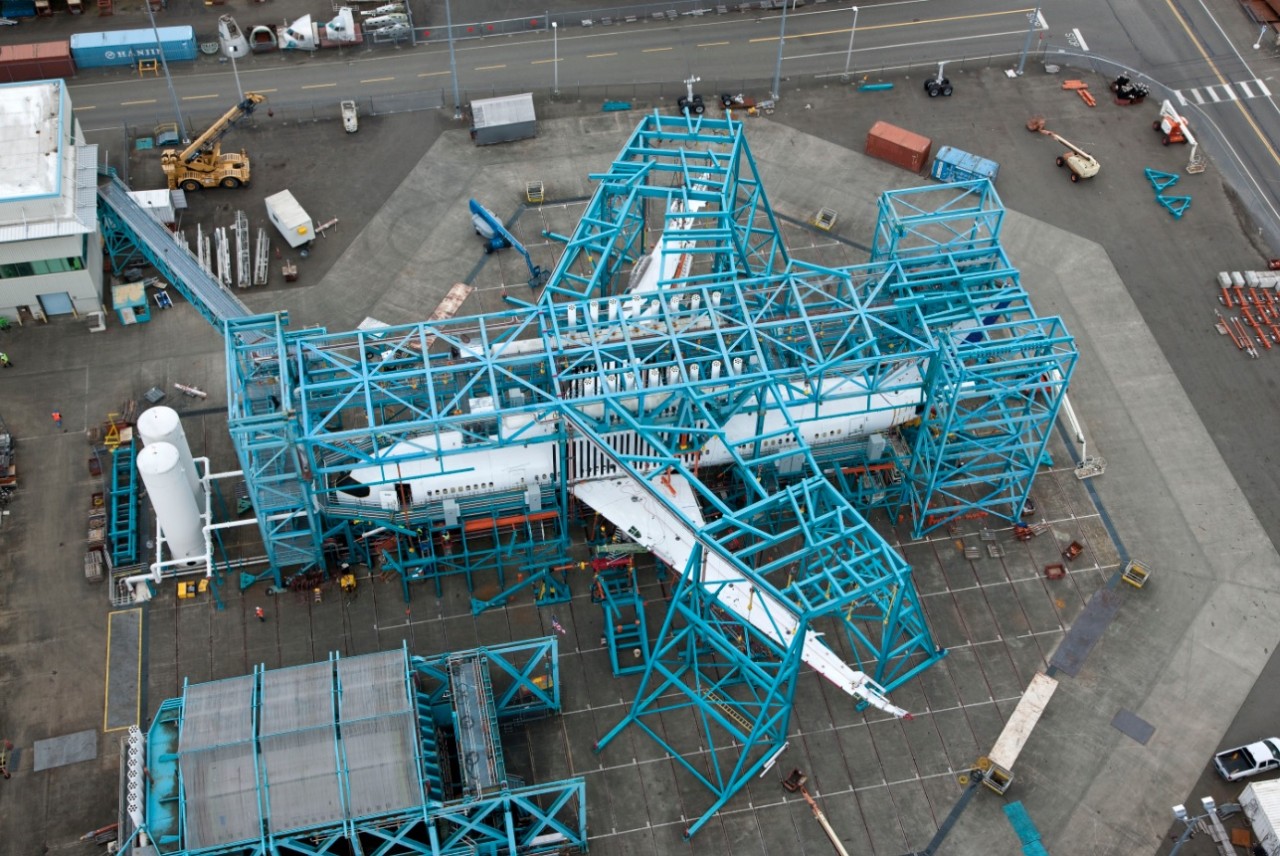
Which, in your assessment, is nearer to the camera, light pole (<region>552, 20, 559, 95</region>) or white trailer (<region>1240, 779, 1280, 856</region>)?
white trailer (<region>1240, 779, 1280, 856</region>)

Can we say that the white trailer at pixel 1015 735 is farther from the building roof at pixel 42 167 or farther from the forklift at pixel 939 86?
the building roof at pixel 42 167

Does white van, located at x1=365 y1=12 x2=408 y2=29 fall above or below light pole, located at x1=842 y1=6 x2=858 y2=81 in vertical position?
above

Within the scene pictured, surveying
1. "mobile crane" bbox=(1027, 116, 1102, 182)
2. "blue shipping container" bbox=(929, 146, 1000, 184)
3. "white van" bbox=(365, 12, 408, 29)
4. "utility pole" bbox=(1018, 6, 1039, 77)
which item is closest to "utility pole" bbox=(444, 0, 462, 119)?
"white van" bbox=(365, 12, 408, 29)

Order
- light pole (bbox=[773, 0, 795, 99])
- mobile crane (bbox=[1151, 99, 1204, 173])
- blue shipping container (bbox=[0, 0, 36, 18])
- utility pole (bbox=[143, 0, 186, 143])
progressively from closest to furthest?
utility pole (bbox=[143, 0, 186, 143])
mobile crane (bbox=[1151, 99, 1204, 173])
light pole (bbox=[773, 0, 795, 99])
blue shipping container (bbox=[0, 0, 36, 18])

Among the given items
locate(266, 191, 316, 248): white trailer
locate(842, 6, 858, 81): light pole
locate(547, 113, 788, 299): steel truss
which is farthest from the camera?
locate(842, 6, 858, 81): light pole

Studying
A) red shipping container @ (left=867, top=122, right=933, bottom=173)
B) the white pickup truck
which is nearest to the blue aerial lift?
red shipping container @ (left=867, top=122, right=933, bottom=173)

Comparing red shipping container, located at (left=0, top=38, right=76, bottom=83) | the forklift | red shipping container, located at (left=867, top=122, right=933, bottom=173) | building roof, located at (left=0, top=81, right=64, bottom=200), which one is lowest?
red shipping container, located at (left=867, top=122, right=933, bottom=173)

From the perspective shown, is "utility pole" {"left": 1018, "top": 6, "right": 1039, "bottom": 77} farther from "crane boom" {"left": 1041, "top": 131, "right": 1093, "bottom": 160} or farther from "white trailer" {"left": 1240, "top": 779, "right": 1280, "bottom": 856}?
"white trailer" {"left": 1240, "top": 779, "right": 1280, "bottom": 856}

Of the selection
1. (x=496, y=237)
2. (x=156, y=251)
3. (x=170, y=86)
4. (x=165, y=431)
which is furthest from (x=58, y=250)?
(x=496, y=237)
